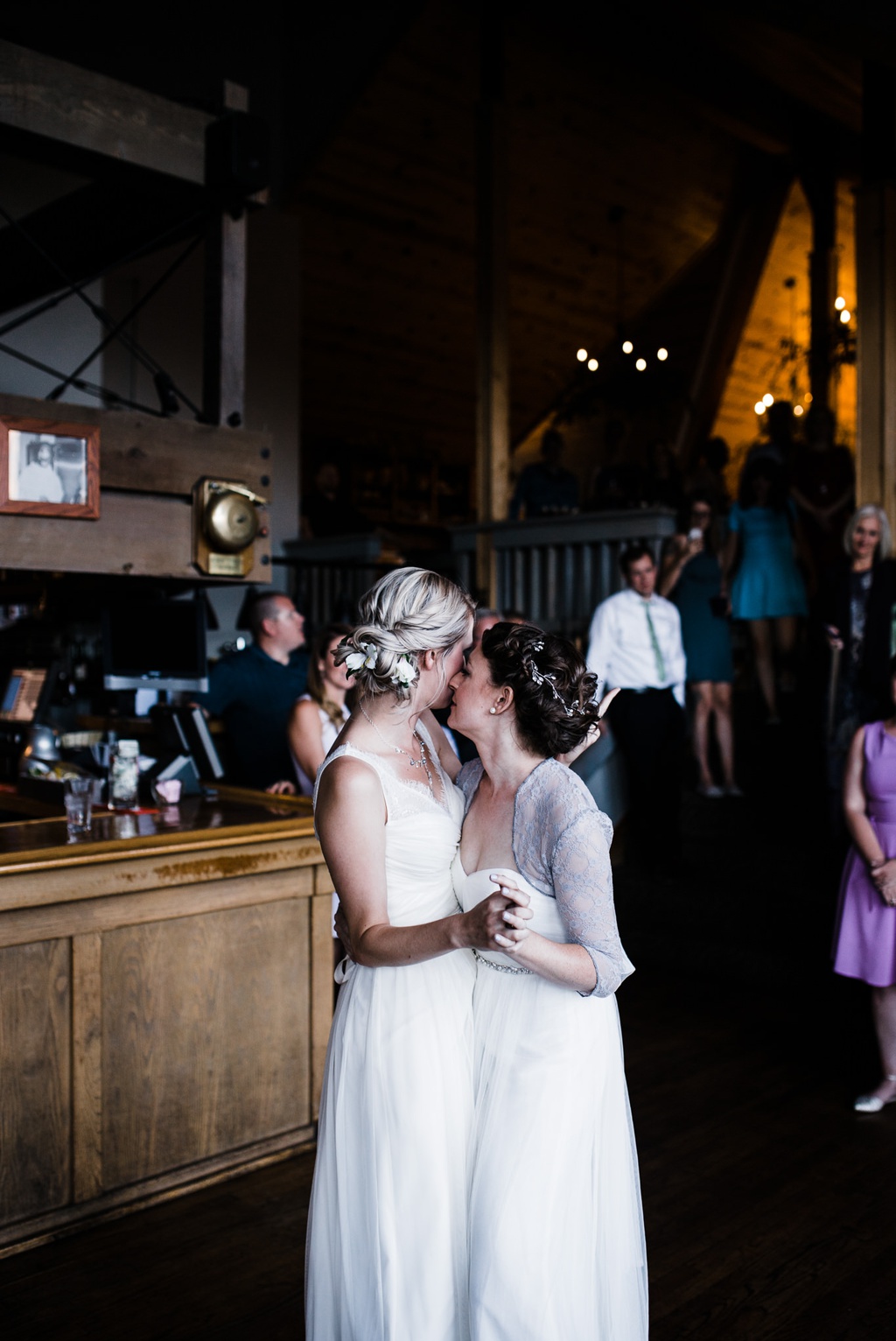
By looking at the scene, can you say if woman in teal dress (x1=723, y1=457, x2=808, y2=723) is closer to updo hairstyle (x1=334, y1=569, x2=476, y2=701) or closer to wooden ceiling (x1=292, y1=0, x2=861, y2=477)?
wooden ceiling (x1=292, y1=0, x2=861, y2=477)

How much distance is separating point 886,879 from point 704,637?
2.92 meters

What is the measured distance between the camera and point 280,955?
3.19 m

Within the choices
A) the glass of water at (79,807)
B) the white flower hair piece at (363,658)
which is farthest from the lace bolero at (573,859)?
the glass of water at (79,807)

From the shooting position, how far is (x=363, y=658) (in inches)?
75.0

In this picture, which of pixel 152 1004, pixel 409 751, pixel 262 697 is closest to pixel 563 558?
pixel 262 697

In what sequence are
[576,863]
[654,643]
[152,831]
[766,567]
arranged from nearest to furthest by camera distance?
1. [576,863]
2. [152,831]
3. [654,643]
4. [766,567]

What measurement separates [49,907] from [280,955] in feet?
2.33

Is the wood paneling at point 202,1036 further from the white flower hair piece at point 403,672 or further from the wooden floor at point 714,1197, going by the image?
the white flower hair piece at point 403,672

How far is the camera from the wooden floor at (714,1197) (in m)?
2.44

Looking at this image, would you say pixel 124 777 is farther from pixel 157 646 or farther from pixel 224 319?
pixel 224 319

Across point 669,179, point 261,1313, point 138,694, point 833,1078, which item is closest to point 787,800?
point 833,1078

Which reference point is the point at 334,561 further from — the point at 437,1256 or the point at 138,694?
the point at 437,1256

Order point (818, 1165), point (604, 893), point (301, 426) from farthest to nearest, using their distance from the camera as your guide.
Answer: point (301, 426)
point (818, 1165)
point (604, 893)

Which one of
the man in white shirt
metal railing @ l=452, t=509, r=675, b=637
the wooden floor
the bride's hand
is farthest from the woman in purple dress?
metal railing @ l=452, t=509, r=675, b=637
